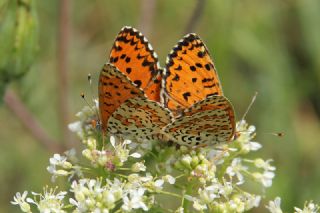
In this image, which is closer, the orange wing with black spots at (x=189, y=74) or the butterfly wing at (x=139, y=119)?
the butterfly wing at (x=139, y=119)

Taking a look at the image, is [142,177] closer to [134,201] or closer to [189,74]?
[134,201]

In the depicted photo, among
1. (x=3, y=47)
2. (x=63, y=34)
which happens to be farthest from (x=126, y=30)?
(x=63, y=34)

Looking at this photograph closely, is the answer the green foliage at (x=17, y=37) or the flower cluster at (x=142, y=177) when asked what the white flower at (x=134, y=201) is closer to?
the flower cluster at (x=142, y=177)

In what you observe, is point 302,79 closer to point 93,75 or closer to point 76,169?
point 93,75

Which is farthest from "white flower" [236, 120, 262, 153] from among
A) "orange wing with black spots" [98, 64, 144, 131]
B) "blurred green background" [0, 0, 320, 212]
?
"blurred green background" [0, 0, 320, 212]

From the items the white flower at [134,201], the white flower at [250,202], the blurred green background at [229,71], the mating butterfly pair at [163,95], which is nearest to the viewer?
the white flower at [134,201]

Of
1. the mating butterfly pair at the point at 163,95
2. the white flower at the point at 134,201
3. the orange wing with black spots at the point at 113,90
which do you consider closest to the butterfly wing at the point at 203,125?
the mating butterfly pair at the point at 163,95

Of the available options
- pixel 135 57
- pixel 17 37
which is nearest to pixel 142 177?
pixel 135 57
